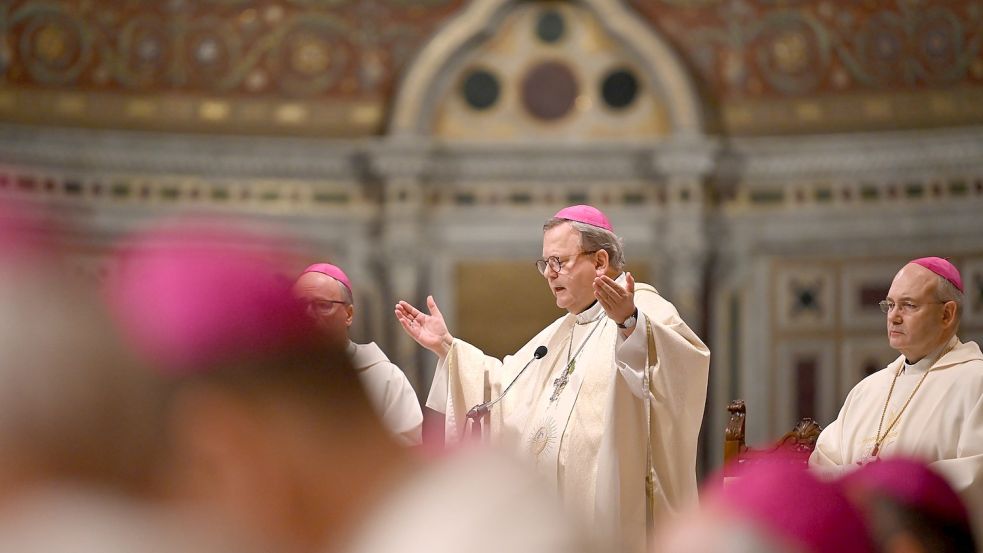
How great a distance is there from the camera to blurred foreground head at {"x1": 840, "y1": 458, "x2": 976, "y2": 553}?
1587 mm

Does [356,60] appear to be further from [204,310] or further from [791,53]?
[204,310]

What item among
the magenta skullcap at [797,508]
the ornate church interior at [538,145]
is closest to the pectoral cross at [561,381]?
the magenta skullcap at [797,508]

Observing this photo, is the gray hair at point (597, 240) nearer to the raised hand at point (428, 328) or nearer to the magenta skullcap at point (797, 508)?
the raised hand at point (428, 328)

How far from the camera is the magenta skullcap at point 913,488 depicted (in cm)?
161

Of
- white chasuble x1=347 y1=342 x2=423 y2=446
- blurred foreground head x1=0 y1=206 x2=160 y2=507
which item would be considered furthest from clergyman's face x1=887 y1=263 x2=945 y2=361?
blurred foreground head x1=0 y1=206 x2=160 y2=507

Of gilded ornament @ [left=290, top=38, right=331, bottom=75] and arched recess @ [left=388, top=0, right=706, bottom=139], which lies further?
gilded ornament @ [left=290, top=38, right=331, bottom=75]

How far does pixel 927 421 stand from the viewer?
15.8 feet

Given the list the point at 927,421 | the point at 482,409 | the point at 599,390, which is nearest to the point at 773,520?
the point at 599,390

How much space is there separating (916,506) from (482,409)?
3.29 meters

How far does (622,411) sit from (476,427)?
50cm

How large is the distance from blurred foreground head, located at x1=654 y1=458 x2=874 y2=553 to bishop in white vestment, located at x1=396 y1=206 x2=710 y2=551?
8.94ft

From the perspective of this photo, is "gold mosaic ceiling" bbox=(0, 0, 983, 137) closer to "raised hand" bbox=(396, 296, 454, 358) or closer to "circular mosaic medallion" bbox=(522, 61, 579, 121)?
"circular mosaic medallion" bbox=(522, 61, 579, 121)

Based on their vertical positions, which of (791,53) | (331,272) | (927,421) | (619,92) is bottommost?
(927,421)

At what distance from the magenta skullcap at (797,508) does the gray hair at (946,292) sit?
141 inches
